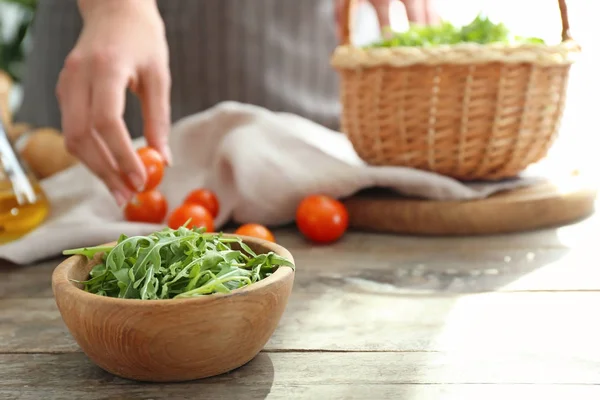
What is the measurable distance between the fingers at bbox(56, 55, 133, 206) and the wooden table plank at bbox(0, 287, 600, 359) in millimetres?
260

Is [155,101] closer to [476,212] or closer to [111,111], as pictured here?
[111,111]

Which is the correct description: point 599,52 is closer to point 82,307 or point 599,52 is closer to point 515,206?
point 515,206

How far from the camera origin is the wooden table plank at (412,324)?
723 mm

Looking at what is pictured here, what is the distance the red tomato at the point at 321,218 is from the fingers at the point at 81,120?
32 cm

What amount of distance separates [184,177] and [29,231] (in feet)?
1.14

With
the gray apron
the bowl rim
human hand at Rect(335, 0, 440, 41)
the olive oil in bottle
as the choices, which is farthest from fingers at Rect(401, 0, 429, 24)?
the bowl rim

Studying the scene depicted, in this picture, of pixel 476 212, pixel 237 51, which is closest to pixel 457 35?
pixel 476 212

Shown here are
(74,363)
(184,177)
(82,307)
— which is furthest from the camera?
(184,177)

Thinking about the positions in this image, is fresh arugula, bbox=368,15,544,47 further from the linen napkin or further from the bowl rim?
the bowl rim

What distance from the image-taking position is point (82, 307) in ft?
1.98

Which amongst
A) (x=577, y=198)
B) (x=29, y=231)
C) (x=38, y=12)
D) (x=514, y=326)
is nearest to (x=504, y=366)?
(x=514, y=326)

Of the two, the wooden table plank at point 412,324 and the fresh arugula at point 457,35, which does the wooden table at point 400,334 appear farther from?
the fresh arugula at point 457,35

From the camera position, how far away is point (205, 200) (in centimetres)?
124

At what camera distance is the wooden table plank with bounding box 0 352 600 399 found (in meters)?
0.62
